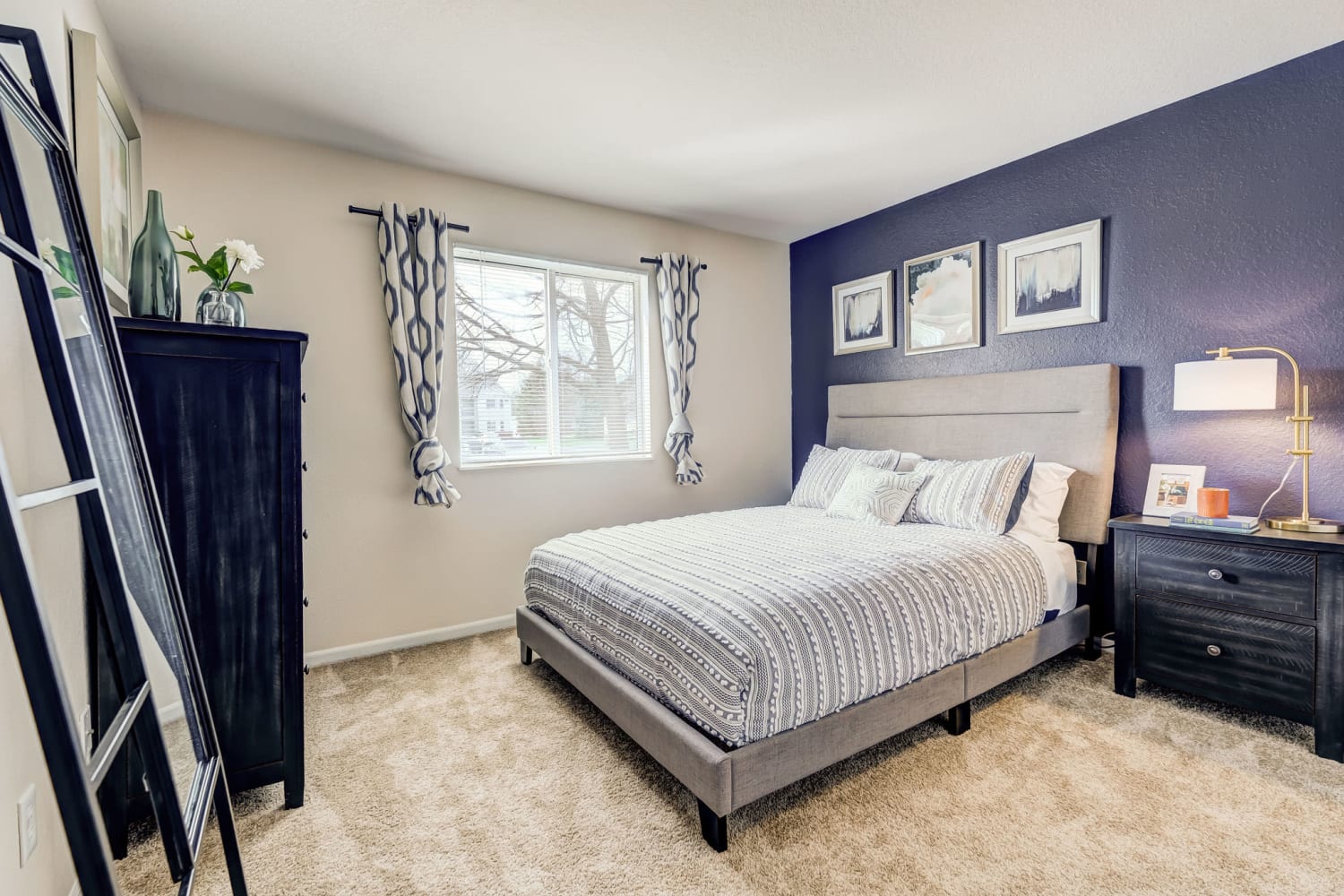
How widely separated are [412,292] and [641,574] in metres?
1.94

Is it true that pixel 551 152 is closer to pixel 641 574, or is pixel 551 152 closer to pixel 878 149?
pixel 878 149

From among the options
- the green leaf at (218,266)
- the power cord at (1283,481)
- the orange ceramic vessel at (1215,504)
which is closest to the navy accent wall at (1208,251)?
the power cord at (1283,481)

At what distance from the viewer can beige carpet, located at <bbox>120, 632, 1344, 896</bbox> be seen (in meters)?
1.56

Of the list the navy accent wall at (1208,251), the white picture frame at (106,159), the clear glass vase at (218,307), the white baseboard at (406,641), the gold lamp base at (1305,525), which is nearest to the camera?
the white picture frame at (106,159)

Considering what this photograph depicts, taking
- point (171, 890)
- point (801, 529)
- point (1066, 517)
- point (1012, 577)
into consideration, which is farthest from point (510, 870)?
point (1066, 517)

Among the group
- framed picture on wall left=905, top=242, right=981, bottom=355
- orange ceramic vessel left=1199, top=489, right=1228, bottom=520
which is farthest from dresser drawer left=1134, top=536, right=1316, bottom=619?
framed picture on wall left=905, top=242, right=981, bottom=355

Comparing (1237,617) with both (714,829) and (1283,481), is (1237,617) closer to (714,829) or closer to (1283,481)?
(1283,481)

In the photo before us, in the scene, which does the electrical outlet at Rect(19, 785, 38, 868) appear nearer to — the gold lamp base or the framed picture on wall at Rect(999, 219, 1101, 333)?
the gold lamp base

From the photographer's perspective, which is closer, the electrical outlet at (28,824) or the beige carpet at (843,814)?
the electrical outlet at (28,824)

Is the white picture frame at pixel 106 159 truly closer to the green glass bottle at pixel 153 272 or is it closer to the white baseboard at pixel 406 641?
the green glass bottle at pixel 153 272

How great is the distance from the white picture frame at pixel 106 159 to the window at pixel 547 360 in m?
1.35

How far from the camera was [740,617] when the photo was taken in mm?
1801

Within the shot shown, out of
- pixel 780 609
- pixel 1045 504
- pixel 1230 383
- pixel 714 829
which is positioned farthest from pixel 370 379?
pixel 1230 383

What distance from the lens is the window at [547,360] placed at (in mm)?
3484
